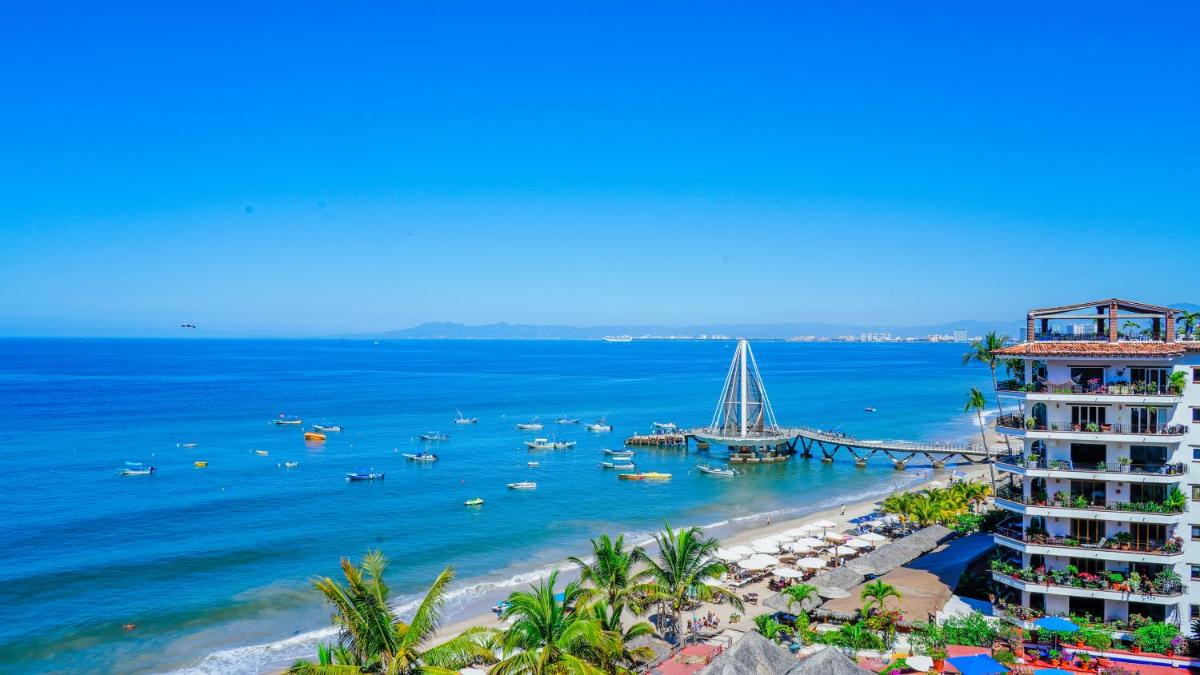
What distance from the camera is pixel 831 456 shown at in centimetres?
8819

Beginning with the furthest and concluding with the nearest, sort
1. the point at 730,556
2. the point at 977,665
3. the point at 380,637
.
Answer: the point at 730,556 → the point at 977,665 → the point at 380,637

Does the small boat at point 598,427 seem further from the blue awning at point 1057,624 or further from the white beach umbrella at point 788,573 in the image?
the blue awning at point 1057,624

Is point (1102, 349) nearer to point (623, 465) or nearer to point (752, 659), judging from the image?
point (752, 659)

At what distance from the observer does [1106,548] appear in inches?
1137

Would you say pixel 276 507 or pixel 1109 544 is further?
pixel 276 507

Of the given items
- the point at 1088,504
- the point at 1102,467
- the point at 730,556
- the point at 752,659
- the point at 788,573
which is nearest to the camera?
the point at 752,659

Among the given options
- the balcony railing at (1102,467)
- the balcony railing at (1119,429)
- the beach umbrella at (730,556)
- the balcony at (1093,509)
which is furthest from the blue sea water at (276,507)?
the balcony railing at (1119,429)

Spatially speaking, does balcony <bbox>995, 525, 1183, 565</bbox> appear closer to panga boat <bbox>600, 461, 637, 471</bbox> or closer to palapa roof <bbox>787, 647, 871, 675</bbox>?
palapa roof <bbox>787, 647, 871, 675</bbox>

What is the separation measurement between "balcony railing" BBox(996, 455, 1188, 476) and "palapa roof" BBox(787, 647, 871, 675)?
11.1 meters

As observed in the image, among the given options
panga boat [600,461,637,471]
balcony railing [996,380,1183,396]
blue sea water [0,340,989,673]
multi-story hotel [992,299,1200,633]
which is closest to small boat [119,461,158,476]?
blue sea water [0,340,989,673]

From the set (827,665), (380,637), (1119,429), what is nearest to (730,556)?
(827,665)

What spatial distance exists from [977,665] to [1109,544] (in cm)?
752

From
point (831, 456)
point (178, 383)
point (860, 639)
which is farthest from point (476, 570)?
point (178, 383)

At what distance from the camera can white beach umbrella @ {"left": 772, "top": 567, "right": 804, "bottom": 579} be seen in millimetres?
42844
